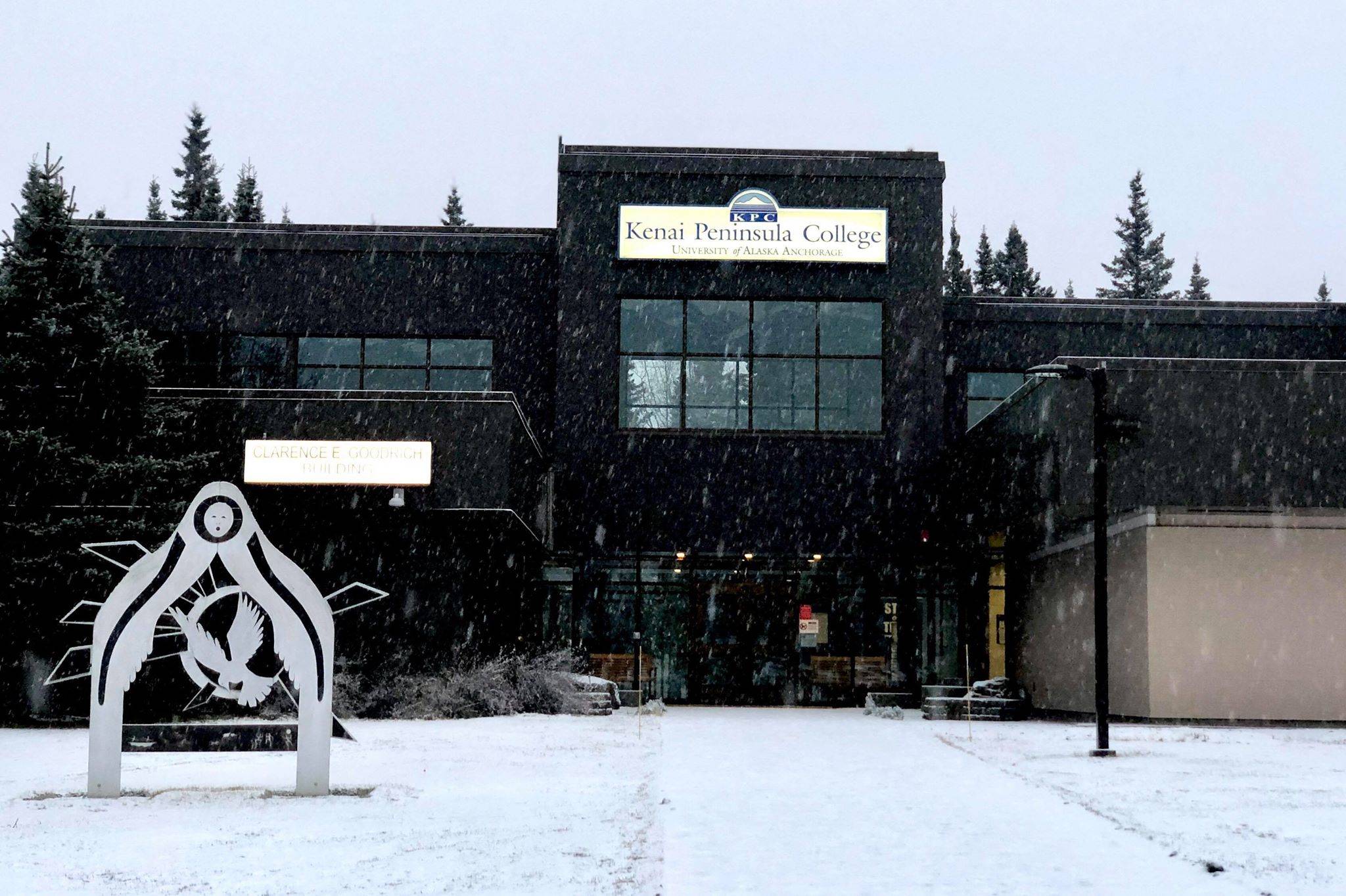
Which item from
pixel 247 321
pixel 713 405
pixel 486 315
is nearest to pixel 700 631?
pixel 713 405

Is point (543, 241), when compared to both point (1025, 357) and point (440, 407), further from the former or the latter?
point (1025, 357)

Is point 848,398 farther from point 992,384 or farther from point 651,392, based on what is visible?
point 992,384

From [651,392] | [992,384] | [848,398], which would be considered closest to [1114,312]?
[992,384]

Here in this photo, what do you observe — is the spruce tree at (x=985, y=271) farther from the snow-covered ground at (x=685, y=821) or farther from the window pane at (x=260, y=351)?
the snow-covered ground at (x=685, y=821)

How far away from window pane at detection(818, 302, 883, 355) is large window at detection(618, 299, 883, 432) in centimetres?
2

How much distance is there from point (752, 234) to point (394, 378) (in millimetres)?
7916

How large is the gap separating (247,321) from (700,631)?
37.2ft

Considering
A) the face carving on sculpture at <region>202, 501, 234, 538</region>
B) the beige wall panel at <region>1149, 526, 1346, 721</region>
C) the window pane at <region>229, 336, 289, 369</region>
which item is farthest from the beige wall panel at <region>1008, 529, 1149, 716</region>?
the face carving on sculpture at <region>202, 501, 234, 538</region>

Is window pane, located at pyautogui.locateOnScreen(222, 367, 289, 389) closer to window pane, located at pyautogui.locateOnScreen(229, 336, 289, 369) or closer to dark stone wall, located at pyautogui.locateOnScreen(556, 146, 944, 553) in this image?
window pane, located at pyautogui.locateOnScreen(229, 336, 289, 369)

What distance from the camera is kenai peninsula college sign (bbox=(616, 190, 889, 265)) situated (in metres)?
30.7

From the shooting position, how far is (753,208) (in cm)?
3091

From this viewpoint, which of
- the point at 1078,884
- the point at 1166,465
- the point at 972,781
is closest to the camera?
the point at 1078,884

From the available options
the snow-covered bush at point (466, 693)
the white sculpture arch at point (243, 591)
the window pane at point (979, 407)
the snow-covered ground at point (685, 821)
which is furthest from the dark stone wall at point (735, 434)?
the white sculpture arch at point (243, 591)

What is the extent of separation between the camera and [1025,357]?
32.8m
